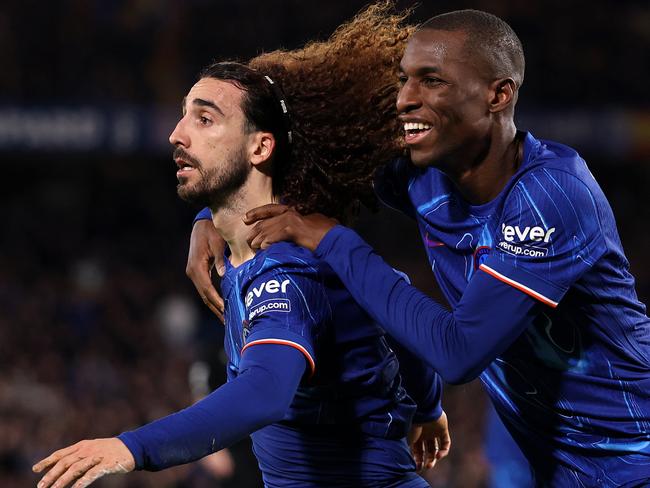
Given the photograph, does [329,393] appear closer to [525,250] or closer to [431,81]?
[525,250]

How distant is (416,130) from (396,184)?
1.57ft

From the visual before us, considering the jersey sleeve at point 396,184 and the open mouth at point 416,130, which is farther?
the jersey sleeve at point 396,184

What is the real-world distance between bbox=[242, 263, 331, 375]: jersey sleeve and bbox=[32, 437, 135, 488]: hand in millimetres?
542

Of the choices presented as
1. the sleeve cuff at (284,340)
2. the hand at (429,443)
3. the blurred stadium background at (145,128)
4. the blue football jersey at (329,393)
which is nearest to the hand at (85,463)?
the sleeve cuff at (284,340)

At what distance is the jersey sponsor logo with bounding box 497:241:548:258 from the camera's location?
2.97 metres

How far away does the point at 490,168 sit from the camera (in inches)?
127

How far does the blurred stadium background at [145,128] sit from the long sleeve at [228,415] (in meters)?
8.13

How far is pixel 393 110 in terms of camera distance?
11.9ft

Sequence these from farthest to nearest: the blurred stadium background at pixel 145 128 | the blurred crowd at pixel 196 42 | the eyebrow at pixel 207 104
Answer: the blurred crowd at pixel 196 42 → the blurred stadium background at pixel 145 128 → the eyebrow at pixel 207 104

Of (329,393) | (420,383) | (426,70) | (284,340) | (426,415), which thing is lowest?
(426,415)

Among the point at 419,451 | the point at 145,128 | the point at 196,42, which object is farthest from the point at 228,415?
the point at 196,42

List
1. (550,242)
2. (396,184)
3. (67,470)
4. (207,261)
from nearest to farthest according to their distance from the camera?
(67,470), (550,242), (396,184), (207,261)

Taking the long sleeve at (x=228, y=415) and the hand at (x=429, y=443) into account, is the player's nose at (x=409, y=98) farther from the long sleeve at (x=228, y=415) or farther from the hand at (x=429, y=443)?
the hand at (x=429, y=443)

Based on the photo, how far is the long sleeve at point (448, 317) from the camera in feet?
9.61
